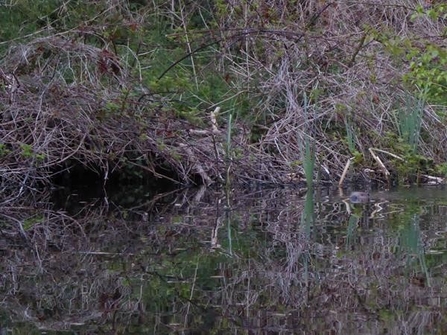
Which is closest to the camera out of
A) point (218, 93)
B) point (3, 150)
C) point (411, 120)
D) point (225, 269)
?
point (225, 269)

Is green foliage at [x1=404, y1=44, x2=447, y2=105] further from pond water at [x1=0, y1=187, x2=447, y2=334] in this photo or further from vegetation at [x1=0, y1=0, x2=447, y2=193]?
pond water at [x1=0, y1=187, x2=447, y2=334]

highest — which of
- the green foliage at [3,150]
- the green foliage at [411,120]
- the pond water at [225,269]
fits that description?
the pond water at [225,269]

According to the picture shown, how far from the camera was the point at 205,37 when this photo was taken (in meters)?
12.4

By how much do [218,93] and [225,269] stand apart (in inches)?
230

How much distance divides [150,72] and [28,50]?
141 cm

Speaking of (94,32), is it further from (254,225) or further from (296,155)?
(254,225)

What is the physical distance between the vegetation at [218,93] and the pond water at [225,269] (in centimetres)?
125

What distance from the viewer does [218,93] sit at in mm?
11242

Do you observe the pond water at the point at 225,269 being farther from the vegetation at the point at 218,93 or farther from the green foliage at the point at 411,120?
the green foliage at the point at 411,120

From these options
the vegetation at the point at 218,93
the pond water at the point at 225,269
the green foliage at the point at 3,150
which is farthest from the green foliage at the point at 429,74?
the green foliage at the point at 3,150

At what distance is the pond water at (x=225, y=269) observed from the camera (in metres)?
4.42

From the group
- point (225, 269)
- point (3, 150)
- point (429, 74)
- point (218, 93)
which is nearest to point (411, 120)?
point (429, 74)

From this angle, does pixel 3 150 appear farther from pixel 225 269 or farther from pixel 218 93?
pixel 225 269

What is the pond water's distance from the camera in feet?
14.5
